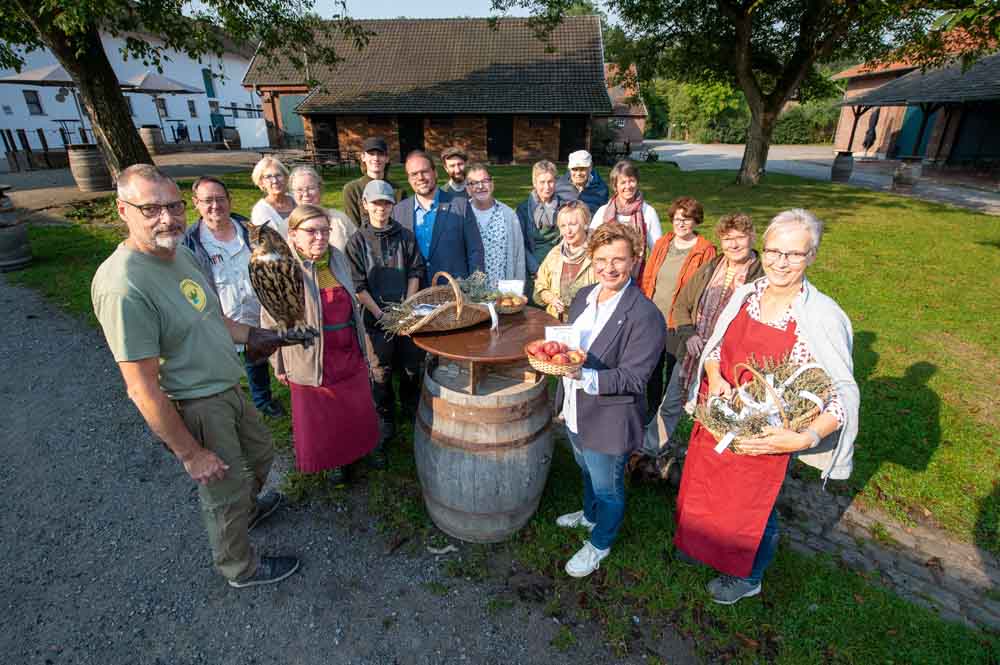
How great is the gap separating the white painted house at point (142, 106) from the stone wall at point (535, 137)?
40.8 feet

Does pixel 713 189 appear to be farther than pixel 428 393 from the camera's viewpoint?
Yes

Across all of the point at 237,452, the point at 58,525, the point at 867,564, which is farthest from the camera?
the point at 58,525

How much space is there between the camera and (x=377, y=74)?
24688 mm

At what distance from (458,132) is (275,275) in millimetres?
23037

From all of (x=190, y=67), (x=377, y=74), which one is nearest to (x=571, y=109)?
(x=377, y=74)

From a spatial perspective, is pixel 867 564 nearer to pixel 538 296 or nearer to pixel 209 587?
pixel 538 296

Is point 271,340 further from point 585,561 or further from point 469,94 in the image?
point 469,94

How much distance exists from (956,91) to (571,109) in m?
16.3

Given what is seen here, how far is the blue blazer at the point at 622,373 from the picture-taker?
2566mm

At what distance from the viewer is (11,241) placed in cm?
841

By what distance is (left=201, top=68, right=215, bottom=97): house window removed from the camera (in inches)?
1284

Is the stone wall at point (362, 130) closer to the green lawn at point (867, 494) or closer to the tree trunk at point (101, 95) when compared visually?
the tree trunk at point (101, 95)

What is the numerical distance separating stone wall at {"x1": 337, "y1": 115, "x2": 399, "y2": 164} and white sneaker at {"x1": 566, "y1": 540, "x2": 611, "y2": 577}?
76.3 ft

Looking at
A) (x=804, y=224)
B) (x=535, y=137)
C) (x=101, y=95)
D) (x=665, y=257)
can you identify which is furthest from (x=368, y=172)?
(x=535, y=137)
